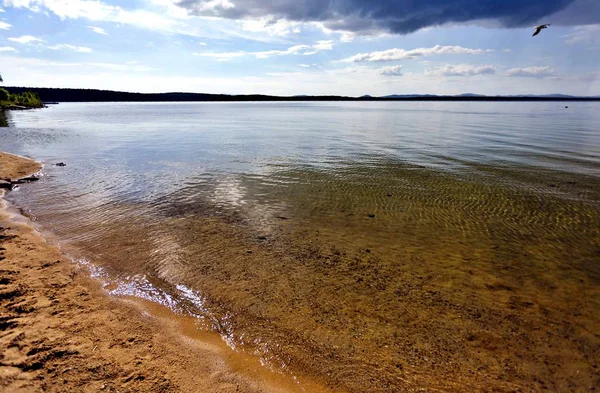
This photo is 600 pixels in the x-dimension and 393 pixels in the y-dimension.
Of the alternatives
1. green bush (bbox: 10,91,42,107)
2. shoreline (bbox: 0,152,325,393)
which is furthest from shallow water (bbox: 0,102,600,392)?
green bush (bbox: 10,91,42,107)

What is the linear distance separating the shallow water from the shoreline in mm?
464

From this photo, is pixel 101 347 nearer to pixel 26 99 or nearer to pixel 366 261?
pixel 366 261

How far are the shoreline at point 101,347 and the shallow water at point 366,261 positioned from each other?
464 millimetres

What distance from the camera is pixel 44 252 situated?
330 inches

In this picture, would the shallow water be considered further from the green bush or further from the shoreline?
the green bush

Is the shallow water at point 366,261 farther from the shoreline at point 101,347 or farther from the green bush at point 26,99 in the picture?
the green bush at point 26,99

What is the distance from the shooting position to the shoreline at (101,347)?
4402mm

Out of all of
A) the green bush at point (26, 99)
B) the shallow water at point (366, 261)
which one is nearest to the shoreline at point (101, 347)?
the shallow water at point (366, 261)

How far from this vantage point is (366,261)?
862cm

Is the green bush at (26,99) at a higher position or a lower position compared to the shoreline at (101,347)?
higher

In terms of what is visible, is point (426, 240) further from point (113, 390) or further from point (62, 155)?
point (62, 155)

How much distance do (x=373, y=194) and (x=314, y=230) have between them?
5175mm

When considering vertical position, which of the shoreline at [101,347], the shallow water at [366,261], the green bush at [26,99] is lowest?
the shallow water at [366,261]

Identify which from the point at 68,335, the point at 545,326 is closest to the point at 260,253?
the point at 68,335
